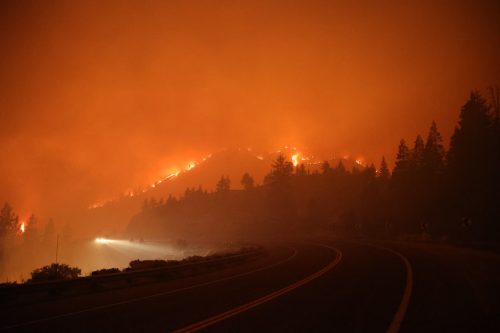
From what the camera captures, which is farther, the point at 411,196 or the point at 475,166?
the point at 411,196

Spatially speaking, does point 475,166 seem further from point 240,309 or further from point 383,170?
point 383,170

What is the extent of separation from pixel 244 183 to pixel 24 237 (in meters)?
91.3

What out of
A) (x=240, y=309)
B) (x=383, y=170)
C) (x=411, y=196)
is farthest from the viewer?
(x=383, y=170)

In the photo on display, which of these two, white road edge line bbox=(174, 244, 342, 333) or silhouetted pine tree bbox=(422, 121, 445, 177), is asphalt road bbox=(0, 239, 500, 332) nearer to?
white road edge line bbox=(174, 244, 342, 333)

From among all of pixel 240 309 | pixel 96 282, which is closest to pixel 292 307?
pixel 240 309

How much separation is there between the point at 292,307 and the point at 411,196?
195ft

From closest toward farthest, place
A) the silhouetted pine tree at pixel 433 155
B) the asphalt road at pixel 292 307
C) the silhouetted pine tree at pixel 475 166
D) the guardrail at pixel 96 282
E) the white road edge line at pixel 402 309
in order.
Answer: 1. the white road edge line at pixel 402 309
2. the asphalt road at pixel 292 307
3. the guardrail at pixel 96 282
4. the silhouetted pine tree at pixel 475 166
5. the silhouetted pine tree at pixel 433 155

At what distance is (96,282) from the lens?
1558cm

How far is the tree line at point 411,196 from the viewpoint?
145 feet

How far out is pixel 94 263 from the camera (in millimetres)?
133250

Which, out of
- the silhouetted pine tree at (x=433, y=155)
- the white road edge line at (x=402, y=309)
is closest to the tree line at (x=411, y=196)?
the silhouetted pine tree at (x=433, y=155)

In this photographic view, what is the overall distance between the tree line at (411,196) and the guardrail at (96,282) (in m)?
22.3

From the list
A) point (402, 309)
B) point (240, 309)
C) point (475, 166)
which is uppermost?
point (475, 166)

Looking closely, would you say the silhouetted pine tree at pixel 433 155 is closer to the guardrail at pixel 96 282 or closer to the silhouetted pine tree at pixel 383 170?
the silhouetted pine tree at pixel 383 170
